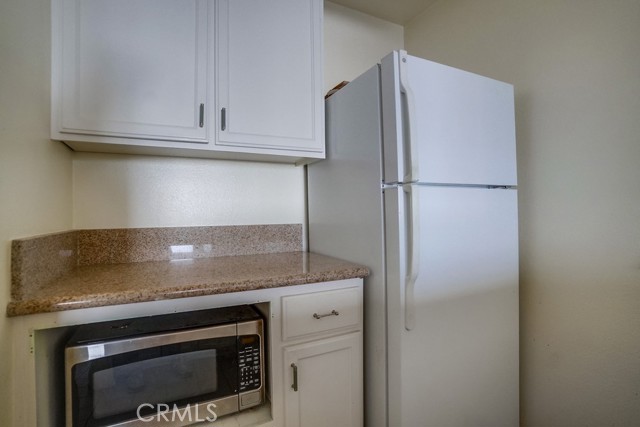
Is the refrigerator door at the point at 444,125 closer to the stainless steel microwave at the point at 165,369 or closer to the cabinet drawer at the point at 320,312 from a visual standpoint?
the cabinet drawer at the point at 320,312

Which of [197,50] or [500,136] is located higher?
[197,50]

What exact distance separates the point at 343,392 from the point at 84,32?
1716 millimetres

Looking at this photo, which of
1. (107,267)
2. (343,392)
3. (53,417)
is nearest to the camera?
(53,417)

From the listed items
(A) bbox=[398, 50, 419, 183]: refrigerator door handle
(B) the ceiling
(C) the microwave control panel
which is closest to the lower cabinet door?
(C) the microwave control panel

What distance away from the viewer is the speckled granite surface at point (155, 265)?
861 mm

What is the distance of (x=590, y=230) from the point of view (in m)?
1.24

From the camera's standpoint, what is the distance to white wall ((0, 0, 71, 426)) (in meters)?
0.79

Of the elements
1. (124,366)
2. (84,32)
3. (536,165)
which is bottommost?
(124,366)

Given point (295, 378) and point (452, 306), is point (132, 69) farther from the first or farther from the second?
point (452, 306)

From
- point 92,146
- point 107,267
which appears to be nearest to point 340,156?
point 92,146

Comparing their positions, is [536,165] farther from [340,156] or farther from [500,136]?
[340,156]

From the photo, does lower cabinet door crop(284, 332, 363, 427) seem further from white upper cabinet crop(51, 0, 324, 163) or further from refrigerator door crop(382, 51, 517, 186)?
white upper cabinet crop(51, 0, 324, 163)

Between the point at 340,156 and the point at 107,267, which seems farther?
the point at 340,156

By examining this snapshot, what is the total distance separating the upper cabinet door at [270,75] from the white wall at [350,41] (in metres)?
0.47
